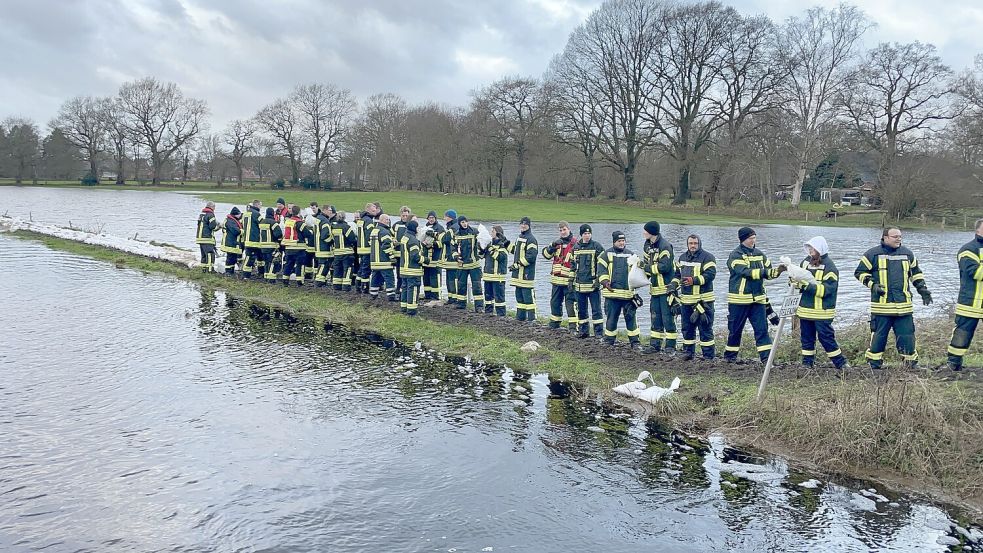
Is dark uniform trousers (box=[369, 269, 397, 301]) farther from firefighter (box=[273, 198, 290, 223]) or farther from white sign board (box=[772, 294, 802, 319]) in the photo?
white sign board (box=[772, 294, 802, 319])

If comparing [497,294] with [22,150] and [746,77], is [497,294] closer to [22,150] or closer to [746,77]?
[746,77]

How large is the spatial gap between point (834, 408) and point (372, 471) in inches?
198

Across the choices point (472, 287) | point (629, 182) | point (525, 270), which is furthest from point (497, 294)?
point (629, 182)

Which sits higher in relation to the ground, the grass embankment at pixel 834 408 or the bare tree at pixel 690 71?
the bare tree at pixel 690 71

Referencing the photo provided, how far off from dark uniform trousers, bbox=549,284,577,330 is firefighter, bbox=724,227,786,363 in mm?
3212

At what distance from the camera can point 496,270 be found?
14547 millimetres

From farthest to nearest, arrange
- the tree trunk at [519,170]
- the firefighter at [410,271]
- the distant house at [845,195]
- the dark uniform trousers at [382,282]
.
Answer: the distant house at [845,195] → the tree trunk at [519,170] → the dark uniform trousers at [382,282] → the firefighter at [410,271]

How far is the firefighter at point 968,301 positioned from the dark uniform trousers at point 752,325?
242cm

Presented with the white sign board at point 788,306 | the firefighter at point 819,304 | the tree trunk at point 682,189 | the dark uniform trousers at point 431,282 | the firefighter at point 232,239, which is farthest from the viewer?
the tree trunk at point 682,189

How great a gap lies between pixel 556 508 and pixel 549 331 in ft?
22.1

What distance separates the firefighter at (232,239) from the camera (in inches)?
744

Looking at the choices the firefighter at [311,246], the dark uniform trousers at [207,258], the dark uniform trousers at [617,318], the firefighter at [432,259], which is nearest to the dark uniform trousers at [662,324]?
the dark uniform trousers at [617,318]

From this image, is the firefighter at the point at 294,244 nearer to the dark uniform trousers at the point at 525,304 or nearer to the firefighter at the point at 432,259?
the firefighter at the point at 432,259

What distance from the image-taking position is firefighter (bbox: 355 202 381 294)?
16203mm
